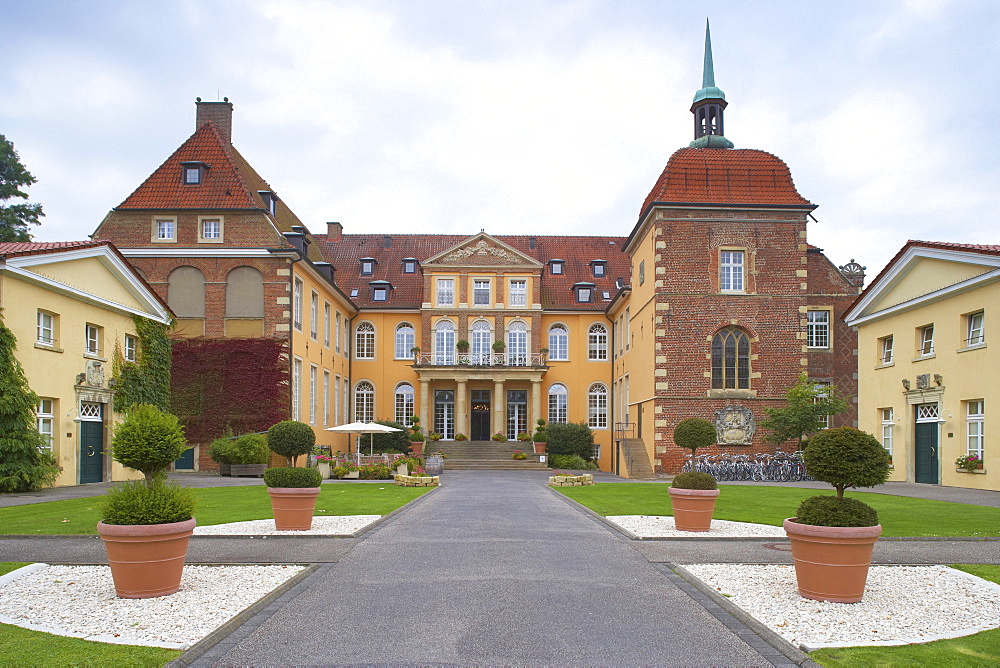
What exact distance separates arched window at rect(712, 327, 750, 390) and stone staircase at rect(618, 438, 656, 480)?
3.78 meters

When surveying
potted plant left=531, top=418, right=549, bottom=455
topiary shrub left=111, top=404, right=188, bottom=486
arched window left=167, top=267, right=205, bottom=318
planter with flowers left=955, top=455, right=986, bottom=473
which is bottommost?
potted plant left=531, top=418, right=549, bottom=455

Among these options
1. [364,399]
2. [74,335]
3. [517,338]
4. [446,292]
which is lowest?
[364,399]

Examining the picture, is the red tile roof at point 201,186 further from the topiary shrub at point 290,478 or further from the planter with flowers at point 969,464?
the planter with flowers at point 969,464

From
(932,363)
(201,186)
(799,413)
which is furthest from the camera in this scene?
(201,186)

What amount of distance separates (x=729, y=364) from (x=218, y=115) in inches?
941

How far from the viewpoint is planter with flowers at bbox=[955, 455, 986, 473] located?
72.0 feet

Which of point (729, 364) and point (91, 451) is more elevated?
point (729, 364)

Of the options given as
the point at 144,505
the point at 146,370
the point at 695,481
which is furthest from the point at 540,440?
the point at 144,505

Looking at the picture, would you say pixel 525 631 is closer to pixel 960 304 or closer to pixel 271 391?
pixel 960 304

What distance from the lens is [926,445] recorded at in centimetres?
2502

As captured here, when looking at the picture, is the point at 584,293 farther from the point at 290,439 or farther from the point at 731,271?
the point at 290,439

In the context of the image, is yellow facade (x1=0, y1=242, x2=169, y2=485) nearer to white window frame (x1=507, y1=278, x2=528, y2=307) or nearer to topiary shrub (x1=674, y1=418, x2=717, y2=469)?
topiary shrub (x1=674, y1=418, x2=717, y2=469)

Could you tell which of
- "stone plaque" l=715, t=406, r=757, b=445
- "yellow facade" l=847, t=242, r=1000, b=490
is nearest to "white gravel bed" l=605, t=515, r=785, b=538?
"yellow facade" l=847, t=242, r=1000, b=490

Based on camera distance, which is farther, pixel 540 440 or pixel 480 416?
pixel 480 416
